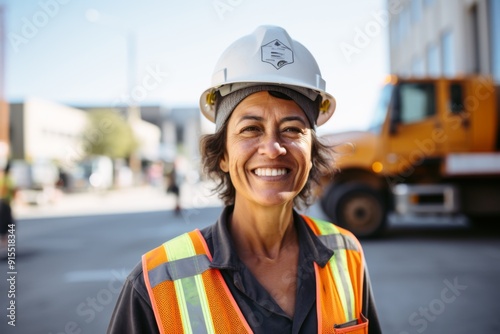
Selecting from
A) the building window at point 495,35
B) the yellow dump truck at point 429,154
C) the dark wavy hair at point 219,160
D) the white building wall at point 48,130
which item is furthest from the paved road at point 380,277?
the white building wall at point 48,130

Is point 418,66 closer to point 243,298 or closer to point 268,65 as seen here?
point 268,65

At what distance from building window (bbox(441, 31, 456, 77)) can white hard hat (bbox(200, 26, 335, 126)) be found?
20.9 m

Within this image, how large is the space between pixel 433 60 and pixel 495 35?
7337 millimetres

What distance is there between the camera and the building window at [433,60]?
22.6 meters

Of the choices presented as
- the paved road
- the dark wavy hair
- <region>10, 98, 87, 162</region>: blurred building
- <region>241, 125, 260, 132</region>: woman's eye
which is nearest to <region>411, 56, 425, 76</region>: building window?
the paved road

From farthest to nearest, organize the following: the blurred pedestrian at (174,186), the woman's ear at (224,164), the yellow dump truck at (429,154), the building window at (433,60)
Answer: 1. the building window at (433,60)
2. the blurred pedestrian at (174,186)
3. the yellow dump truck at (429,154)
4. the woman's ear at (224,164)

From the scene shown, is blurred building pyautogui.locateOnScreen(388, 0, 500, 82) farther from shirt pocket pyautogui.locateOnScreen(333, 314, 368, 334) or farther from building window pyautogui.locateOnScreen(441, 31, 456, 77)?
shirt pocket pyautogui.locateOnScreen(333, 314, 368, 334)

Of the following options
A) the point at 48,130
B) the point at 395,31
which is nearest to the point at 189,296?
the point at 395,31

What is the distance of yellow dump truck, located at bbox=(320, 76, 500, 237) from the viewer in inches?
338

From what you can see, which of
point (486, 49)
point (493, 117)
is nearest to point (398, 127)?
point (493, 117)

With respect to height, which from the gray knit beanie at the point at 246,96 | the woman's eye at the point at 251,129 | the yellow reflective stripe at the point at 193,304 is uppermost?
the gray knit beanie at the point at 246,96

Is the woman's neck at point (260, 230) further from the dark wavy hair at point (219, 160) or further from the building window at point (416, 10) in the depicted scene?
the building window at point (416, 10)

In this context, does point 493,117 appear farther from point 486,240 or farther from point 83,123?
point 83,123

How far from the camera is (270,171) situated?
1.67m
